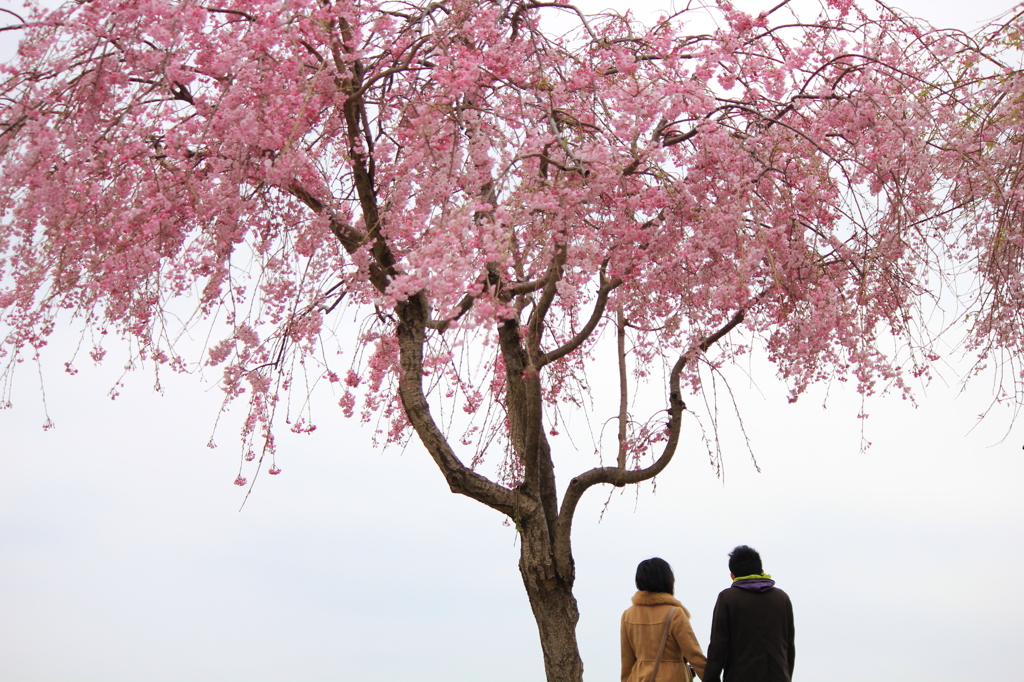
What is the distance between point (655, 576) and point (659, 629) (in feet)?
0.58

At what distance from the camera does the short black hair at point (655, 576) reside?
317cm

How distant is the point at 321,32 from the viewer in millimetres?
3584

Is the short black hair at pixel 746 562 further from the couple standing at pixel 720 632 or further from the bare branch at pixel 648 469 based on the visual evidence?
the bare branch at pixel 648 469

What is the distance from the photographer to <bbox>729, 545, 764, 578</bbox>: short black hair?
10.3 feet

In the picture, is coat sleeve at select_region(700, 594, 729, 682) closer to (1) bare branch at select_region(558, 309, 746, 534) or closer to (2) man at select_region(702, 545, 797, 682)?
(2) man at select_region(702, 545, 797, 682)

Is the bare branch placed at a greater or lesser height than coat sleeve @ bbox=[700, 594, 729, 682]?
greater

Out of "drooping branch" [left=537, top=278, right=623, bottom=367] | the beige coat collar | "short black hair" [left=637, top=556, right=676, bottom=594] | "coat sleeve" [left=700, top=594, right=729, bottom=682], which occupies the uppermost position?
"drooping branch" [left=537, top=278, right=623, bottom=367]

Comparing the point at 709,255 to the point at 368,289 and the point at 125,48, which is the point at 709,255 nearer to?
the point at 368,289

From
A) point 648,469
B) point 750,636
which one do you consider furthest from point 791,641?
point 648,469

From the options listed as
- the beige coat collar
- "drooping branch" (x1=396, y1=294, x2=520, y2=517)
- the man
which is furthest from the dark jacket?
"drooping branch" (x1=396, y1=294, x2=520, y2=517)

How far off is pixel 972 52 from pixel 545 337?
2.34m

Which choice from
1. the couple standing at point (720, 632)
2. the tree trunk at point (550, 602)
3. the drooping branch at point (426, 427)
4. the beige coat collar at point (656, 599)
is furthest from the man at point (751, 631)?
the drooping branch at point (426, 427)

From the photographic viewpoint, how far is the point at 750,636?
3.07 meters

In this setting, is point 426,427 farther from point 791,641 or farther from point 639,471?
point 791,641
